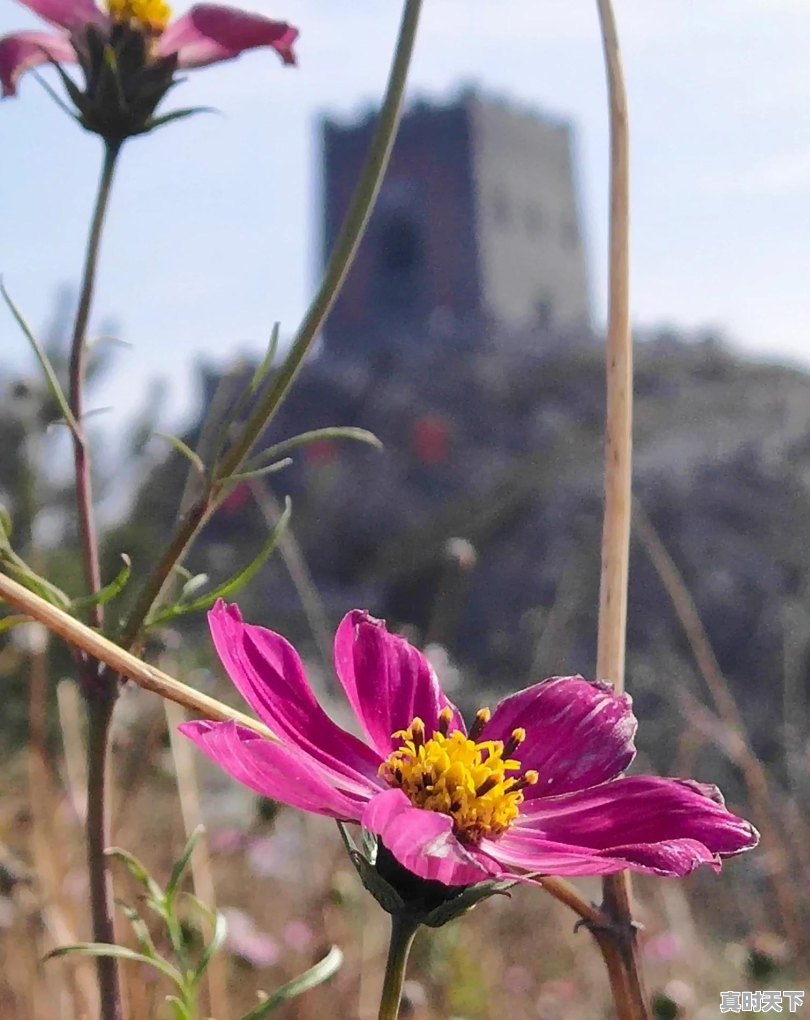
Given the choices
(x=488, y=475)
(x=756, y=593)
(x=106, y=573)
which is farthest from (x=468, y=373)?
(x=106, y=573)

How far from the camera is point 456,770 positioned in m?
0.24

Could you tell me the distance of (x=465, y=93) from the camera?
936cm

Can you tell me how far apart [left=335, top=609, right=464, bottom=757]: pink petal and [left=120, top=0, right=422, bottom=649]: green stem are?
41 millimetres

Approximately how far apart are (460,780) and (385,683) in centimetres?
3

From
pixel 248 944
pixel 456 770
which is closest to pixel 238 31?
pixel 456 770

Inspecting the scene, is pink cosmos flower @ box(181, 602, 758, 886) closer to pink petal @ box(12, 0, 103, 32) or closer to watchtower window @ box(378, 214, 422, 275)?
pink petal @ box(12, 0, 103, 32)

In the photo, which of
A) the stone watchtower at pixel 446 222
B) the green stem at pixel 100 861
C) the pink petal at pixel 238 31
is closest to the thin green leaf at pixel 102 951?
the green stem at pixel 100 861

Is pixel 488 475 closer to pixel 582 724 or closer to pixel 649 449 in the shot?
pixel 649 449

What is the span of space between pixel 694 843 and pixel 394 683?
0.27 feet

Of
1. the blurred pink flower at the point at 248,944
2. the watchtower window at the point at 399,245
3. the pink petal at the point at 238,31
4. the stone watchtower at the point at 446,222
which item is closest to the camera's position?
the pink petal at the point at 238,31

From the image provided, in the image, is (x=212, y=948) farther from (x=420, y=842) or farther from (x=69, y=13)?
(x=69, y=13)

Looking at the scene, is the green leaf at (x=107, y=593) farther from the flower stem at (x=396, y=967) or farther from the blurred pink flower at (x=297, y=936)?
the blurred pink flower at (x=297, y=936)

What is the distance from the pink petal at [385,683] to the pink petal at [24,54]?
18 cm

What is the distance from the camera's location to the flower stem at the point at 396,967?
18cm
